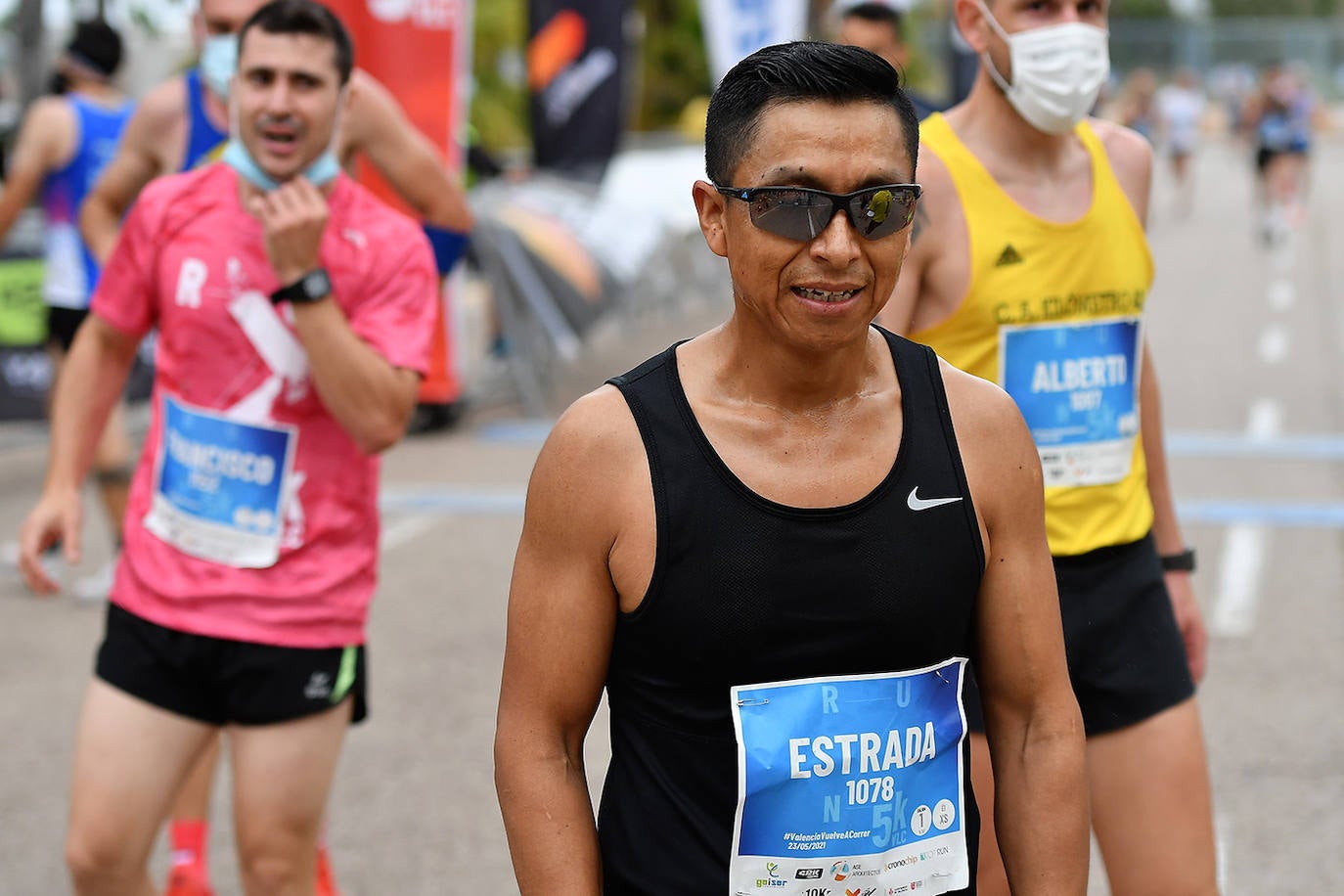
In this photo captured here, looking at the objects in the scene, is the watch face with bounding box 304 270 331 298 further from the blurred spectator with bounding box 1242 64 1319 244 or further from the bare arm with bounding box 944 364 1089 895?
the blurred spectator with bounding box 1242 64 1319 244

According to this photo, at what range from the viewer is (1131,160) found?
365 cm

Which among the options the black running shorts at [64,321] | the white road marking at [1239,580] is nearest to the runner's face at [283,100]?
the black running shorts at [64,321]

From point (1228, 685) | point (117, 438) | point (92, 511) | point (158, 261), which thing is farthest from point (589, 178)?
point (158, 261)

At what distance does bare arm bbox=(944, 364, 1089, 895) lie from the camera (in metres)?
2.37

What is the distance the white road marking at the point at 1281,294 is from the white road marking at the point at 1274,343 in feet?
4.81

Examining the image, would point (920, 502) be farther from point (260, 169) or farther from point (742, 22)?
point (742, 22)

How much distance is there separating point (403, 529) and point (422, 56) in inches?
123

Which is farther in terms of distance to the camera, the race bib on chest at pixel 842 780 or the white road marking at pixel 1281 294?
the white road marking at pixel 1281 294

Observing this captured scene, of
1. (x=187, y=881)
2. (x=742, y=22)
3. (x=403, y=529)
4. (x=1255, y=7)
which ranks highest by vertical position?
(x=1255, y=7)

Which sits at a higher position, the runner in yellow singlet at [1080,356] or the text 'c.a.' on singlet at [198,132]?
the text 'c.a.' on singlet at [198,132]

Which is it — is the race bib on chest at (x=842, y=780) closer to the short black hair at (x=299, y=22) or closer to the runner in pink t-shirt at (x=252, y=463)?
the runner in pink t-shirt at (x=252, y=463)

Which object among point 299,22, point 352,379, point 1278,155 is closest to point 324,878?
point 352,379

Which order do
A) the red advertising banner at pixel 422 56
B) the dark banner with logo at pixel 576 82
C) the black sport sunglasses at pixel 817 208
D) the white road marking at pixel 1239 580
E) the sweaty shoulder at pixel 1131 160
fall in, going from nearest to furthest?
the black sport sunglasses at pixel 817 208
the sweaty shoulder at pixel 1131 160
the white road marking at pixel 1239 580
the red advertising banner at pixel 422 56
the dark banner with logo at pixel 576 82

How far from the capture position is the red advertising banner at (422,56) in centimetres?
1071
